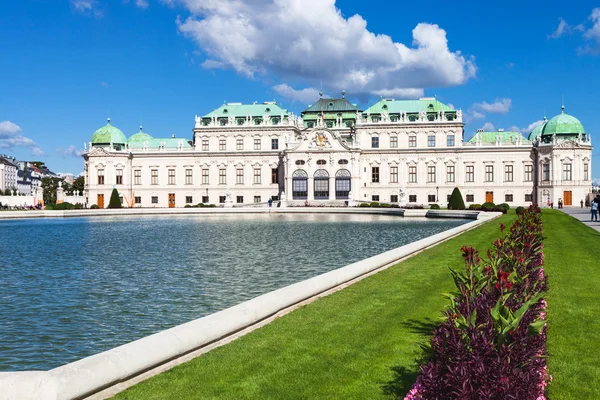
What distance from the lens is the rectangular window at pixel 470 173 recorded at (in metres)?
85.1

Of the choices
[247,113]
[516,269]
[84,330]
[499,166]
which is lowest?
[84,330]

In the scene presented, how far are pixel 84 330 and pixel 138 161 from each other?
278ft

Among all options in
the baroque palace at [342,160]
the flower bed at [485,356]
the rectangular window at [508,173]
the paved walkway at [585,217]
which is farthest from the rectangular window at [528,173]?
the flower bed at [485,356]

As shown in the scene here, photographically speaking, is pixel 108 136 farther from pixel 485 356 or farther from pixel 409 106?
pixel 485 356

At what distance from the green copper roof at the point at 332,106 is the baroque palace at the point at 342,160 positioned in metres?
0.23

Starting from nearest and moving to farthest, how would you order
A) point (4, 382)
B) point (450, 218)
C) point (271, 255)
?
1. point (4, 382)
2. point (271, 255)
3. point (450, 218)

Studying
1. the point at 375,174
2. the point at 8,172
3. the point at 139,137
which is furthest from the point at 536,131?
the point at 8,172

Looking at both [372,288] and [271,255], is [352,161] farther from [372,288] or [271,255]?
[372,288]

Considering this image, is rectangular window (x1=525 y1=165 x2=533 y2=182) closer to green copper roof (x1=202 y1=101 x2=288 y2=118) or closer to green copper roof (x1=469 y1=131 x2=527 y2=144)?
green copper roof (x1=469 y1=131 x2=527 y2=144)

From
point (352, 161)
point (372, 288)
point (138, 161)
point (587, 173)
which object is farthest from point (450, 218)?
point (138, 161)

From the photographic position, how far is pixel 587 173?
262 feet

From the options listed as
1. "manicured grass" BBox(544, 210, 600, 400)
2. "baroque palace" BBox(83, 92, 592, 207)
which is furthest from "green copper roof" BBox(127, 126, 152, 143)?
"manicured grass" BBox(544, 210, 600, 400)

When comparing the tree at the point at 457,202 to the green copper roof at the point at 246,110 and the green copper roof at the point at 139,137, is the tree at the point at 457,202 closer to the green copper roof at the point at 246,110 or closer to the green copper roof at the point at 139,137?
the green copper roof at the point at 246,110

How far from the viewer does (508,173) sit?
84.0m
